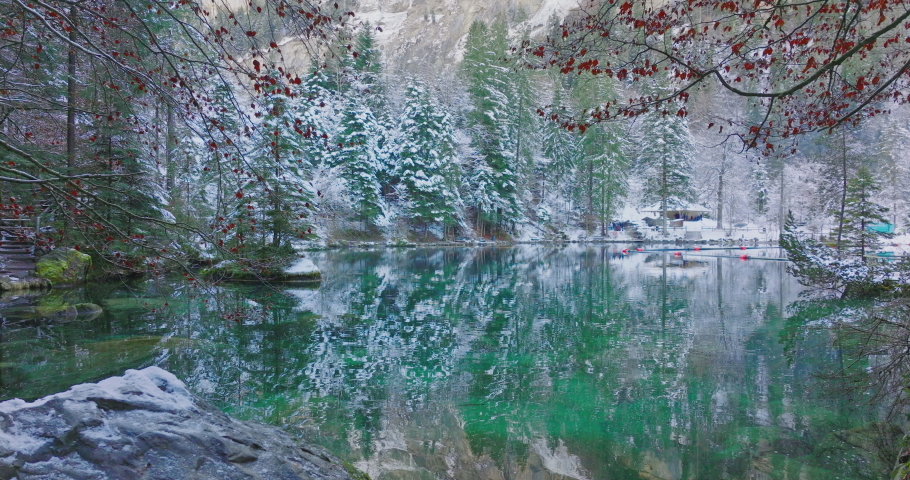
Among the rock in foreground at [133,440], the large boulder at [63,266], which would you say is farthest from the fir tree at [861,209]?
the large boulder at [63,266]

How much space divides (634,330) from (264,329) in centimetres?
797

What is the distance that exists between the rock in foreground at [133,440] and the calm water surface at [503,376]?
1724 mm

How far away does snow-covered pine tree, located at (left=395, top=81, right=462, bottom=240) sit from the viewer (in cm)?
4144

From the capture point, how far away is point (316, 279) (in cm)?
1862

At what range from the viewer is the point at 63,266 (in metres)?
15.4

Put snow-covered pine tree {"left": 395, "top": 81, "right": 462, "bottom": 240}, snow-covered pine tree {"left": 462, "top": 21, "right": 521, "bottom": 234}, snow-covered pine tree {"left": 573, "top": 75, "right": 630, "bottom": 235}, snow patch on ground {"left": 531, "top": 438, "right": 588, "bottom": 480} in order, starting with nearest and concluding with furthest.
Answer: snow patch on ground {"left": 531, "top": 438, "right": 588, "bottom": 480} < snow-covered pine tree {"left": 395, "top": 81, "right": 462, "bottom": 240} < snow-covered pine tree {"left": 462, "top": 21, "right": 521, "bottom": 234} < snow-covered pine tree {"left": 573, "top": 75, "right": 630, "bottom": 235}

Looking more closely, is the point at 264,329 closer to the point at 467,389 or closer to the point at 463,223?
the point at 467,389

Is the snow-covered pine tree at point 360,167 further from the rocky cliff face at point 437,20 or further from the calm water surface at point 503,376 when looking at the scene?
the rocky cliff face at point 437,20

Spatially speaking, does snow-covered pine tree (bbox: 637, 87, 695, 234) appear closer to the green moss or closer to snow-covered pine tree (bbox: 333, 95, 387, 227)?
snow-covered pine tree (bbox: 333, 95, 387, 227)

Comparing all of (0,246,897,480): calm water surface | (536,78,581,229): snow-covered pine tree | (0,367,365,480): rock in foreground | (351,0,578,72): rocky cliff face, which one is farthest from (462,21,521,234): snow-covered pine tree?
(351,0,578,72): rocky cliff face

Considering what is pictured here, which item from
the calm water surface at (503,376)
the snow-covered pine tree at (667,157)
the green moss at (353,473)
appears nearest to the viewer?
the green moss at (353,473)

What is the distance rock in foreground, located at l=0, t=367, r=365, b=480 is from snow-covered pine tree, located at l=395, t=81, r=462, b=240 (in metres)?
37.8

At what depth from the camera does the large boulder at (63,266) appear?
14922mm

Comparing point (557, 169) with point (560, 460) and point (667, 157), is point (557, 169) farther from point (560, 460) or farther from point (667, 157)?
point (560, 460)
